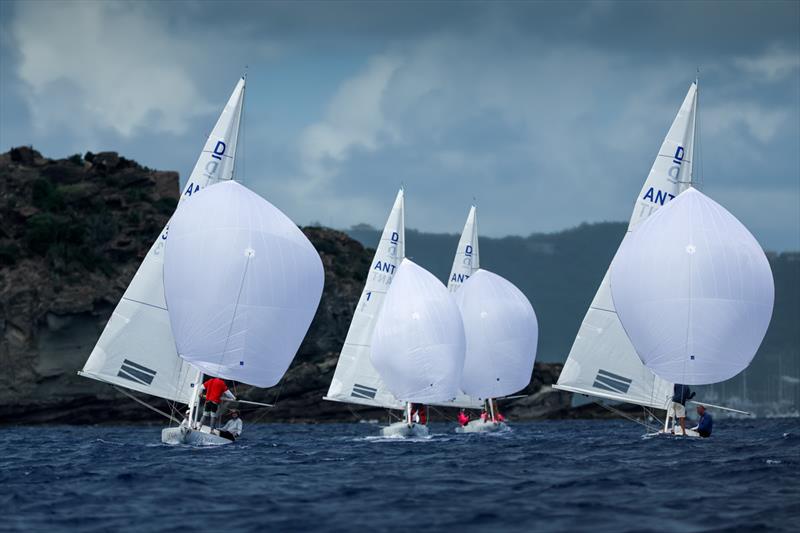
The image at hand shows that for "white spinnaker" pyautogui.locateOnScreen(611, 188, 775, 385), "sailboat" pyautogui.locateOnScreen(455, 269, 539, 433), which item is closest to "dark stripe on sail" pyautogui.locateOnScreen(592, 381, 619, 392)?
"white spinnaker" pyautogui.locateOnScreen(611, 188, 775, 385)

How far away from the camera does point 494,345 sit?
5247 centimetres

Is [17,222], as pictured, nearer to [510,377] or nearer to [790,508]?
[510,377]

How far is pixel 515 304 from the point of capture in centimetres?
5366

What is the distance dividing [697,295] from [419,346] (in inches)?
471

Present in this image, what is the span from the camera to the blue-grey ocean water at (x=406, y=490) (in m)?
16.4

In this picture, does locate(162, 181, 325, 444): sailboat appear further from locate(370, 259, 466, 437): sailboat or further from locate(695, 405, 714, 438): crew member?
locate(695, 405, 714, 438): crew member

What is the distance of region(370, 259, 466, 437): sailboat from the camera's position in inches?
1590

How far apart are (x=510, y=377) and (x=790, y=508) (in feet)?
116

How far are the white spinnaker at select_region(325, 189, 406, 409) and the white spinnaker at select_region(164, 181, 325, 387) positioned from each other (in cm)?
1994

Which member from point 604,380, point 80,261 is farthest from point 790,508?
point 80,261

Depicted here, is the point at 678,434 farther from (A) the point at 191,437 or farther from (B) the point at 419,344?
(A) the point at 191,437

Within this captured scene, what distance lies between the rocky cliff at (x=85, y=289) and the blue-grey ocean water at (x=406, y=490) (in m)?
43.8

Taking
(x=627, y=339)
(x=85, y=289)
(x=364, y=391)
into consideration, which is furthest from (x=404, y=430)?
(x=85, y=289)

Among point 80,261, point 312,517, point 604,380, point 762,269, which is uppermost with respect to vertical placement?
point 80,261
